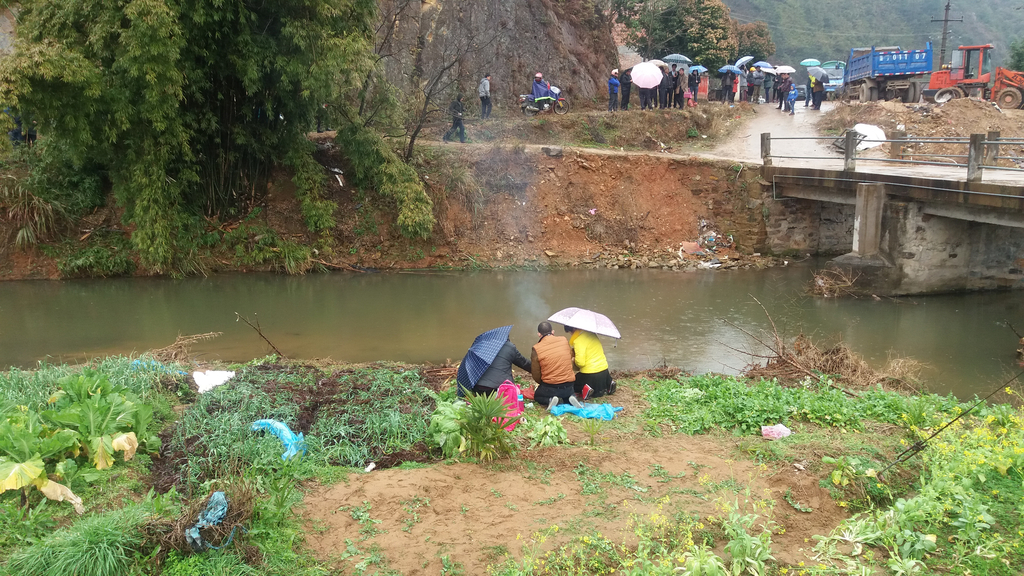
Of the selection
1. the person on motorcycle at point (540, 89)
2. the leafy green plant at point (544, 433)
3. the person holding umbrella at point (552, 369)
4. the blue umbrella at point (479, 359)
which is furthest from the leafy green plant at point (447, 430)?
the person on motorcycle at point (540, 89)

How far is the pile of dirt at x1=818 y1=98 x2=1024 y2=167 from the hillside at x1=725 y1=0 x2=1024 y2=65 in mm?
33660

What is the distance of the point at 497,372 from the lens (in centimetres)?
748

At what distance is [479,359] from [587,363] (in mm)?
1453

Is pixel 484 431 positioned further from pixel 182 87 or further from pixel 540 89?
pixel 540 89

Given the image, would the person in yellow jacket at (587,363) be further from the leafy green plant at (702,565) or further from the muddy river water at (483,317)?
the leafy green plant at (702,565)

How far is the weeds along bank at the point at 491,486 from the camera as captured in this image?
4344 mm

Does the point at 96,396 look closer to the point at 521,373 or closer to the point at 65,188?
the point at 521,373

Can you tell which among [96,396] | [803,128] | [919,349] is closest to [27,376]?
[96,396]

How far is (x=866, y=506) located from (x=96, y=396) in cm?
603

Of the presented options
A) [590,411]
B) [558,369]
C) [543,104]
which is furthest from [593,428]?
[543,104]

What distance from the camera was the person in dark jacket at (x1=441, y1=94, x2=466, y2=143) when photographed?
22.0 meters

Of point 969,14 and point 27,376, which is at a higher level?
point 969,14

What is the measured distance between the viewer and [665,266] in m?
19.4

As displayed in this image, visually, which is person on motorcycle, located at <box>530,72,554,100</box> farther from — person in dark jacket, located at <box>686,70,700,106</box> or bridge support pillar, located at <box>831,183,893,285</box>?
bridge support pillar, located at <box>831,183,893,285</box>
